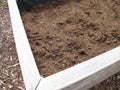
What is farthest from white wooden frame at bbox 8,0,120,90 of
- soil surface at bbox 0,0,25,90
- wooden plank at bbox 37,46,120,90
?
soil surface at bbox 0,0,25,90

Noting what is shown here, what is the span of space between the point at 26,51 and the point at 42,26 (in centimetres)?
62

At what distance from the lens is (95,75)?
1.43m

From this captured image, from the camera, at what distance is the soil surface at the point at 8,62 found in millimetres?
2168

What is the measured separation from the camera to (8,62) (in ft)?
7.84

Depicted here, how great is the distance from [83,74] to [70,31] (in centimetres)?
78

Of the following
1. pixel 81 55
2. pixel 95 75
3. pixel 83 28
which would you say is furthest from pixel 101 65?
pixel 83 28

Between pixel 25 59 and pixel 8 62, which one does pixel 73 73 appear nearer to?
pixel 25 59

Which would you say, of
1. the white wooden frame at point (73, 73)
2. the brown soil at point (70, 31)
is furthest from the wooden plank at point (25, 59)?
the brown soil at point (70, 31)

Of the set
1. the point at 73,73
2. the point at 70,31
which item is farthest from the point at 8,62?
the point at 73,73

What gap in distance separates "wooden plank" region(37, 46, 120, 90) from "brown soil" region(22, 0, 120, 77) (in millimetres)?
301

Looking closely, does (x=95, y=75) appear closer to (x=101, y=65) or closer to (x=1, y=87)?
(x=101, y=65)

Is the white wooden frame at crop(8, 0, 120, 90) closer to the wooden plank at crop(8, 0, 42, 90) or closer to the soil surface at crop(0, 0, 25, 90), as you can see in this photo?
the wooden plank at crop(8, 0, 42, 90)

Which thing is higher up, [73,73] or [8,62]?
[73,73]

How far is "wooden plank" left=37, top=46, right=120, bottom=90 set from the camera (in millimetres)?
1307
